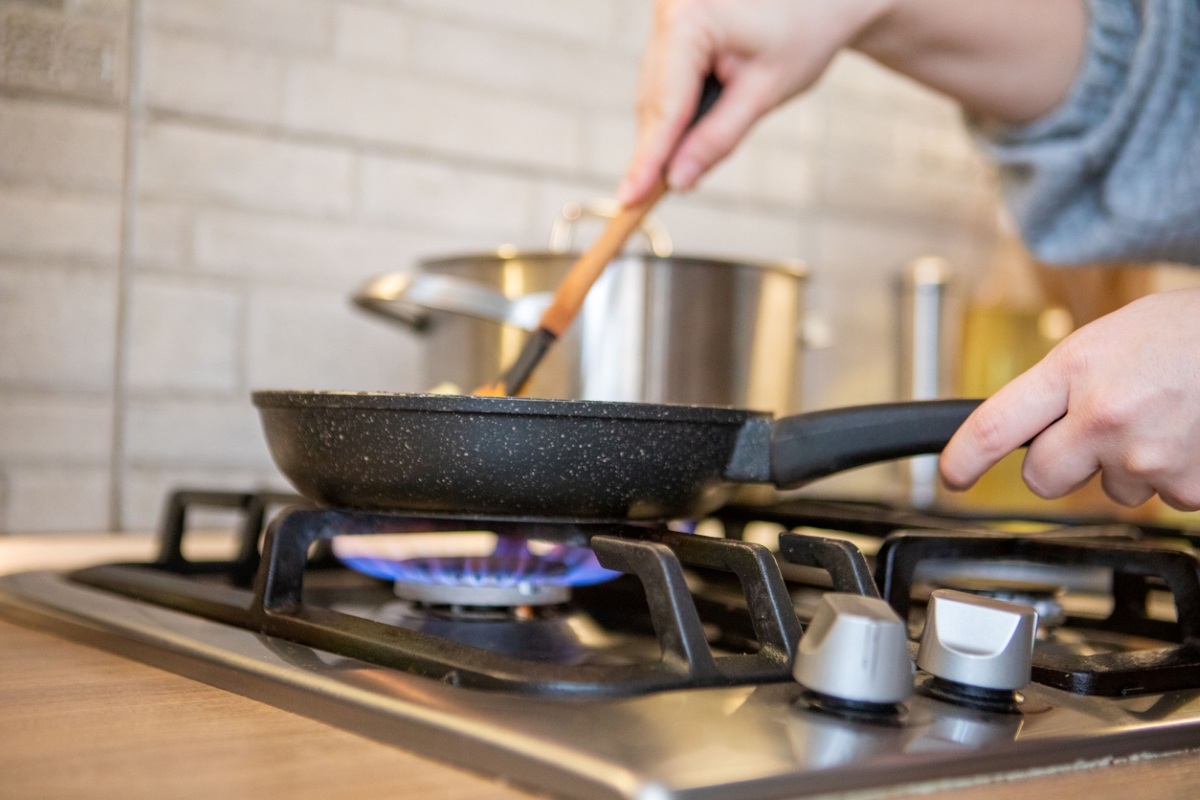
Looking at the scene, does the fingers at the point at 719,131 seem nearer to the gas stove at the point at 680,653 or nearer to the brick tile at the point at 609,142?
the gas stove at the point at 680,653

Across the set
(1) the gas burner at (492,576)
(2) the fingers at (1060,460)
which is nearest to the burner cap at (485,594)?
(1) the gas burner at (492,576)

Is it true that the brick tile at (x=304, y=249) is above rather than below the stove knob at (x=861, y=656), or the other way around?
above

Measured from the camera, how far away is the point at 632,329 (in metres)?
0.79

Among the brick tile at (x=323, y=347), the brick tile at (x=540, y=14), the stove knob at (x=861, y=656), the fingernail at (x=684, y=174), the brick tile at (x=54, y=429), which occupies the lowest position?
the stove knob at (x=861, y=656)

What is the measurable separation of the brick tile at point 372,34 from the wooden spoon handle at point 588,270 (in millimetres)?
418

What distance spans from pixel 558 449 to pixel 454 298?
0.98 ft

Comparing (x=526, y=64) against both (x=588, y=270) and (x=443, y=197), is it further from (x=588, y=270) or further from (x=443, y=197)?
(x=588, y=270)

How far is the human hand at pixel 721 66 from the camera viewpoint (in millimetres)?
704

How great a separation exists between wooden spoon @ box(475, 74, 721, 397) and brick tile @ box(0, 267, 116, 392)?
0.41 meters

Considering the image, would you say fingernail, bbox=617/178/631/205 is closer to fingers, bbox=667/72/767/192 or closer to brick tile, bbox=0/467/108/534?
fingers, bbox=667/72/767/192

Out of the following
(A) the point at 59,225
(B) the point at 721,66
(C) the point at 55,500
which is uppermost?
(B) the point at 721,66

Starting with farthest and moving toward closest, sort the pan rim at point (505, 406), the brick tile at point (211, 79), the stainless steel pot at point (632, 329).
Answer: the brick tile at point (211, 79), the stainless steel pot at point (632, 329), the pan rim at point (505, 406)

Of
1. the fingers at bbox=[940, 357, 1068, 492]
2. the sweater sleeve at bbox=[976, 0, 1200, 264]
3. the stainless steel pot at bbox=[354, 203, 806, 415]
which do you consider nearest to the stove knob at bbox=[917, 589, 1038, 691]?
the fingers at bbox=[940, 357, 1068, 492]

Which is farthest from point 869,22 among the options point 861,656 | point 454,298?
point 861,656
